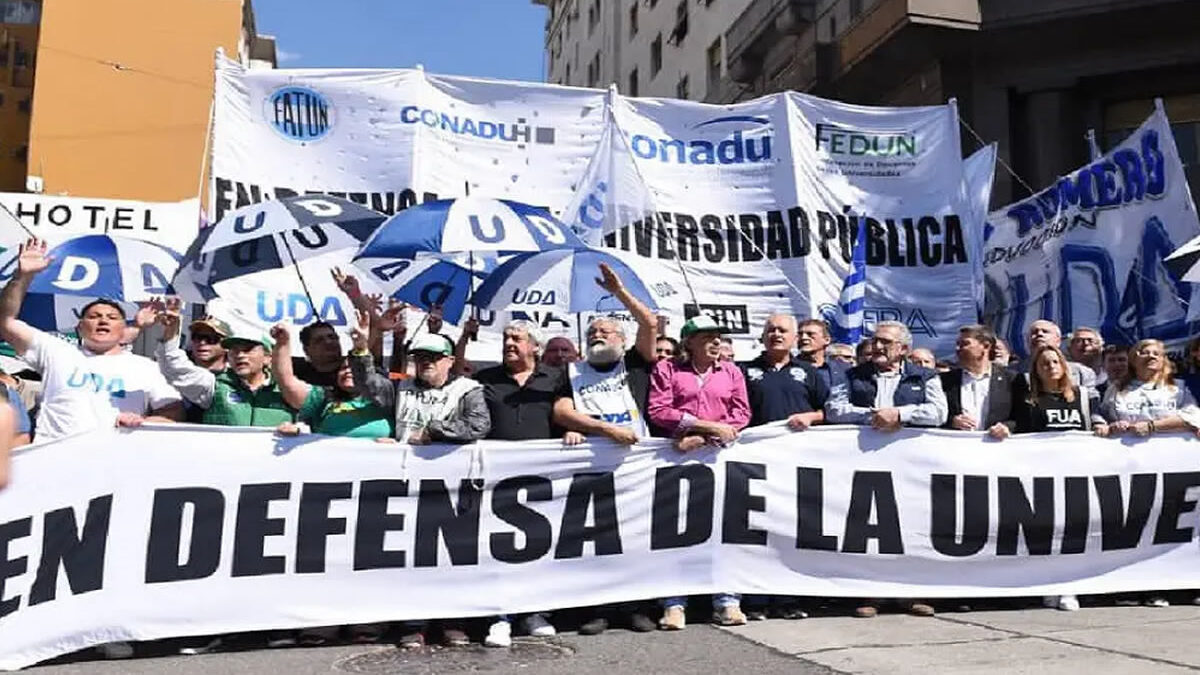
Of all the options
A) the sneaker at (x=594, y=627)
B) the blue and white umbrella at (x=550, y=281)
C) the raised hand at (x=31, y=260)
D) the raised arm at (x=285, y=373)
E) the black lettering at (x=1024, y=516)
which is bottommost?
the sneaker at (x=594, y=627)

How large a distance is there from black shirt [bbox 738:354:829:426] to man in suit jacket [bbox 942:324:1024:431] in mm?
758

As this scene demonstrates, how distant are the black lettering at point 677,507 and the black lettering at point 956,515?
1.32 m

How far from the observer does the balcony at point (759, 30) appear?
19750 mm

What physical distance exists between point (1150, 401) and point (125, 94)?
3893 centimetres

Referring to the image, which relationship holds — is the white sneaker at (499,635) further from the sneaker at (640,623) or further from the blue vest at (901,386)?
the blue vest at (901,386)

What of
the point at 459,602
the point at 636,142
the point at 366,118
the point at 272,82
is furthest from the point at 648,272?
the point at 459,602

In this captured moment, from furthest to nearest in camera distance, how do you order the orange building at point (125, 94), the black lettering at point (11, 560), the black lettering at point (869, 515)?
the orange building at point (125, 94) → the black lettering at point (869, 515) → the black lettering at point (11, 560)

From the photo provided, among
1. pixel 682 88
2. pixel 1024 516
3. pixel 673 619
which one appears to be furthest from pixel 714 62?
pixel 673 619

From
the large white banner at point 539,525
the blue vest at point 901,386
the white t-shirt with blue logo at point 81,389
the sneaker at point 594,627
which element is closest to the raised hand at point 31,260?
the white t-shirt with blue logo at point 81,389

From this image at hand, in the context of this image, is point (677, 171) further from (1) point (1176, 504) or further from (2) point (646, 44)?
(2) point (646, 44)

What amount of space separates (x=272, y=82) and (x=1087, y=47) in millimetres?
12738

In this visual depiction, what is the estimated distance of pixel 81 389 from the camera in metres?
5.43

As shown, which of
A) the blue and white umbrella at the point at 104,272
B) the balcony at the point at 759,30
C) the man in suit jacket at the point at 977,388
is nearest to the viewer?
the man in suit jacket at the point at 977,388

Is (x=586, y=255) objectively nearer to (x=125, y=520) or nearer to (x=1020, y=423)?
(x=1020, y=423)
